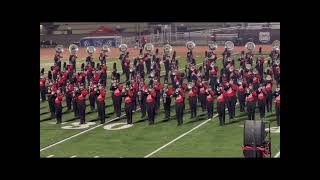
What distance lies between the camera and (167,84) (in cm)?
2980

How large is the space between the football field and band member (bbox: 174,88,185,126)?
0.63 feet

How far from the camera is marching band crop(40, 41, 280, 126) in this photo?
28906mm

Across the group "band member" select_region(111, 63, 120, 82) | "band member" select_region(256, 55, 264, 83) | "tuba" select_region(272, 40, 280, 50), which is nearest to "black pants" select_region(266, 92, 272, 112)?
"band member" select_region(256, 55, 264, 83)

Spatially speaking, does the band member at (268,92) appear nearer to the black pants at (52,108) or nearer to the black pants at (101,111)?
the black pants at (101,111)

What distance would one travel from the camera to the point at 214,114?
29078 millimetres

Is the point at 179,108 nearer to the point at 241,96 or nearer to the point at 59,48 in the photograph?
the point at 241,96

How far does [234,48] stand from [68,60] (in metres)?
5.19

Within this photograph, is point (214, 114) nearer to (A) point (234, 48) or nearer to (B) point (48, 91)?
(A) point (234, 48)

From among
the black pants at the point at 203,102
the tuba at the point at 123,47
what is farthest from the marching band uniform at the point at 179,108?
the tuba at the point at 123,47

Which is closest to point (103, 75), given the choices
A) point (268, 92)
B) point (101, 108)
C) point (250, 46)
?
point (101, 108)

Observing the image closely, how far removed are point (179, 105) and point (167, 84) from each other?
3.38 feet

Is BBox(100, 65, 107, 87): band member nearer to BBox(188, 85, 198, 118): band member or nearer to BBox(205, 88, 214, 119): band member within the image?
BBox(188, 85, 198, 118): band member

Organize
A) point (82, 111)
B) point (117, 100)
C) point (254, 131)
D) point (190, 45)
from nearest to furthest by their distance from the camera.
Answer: point (254, 131) < point (82, 111) < point (117, 100) < point (190, 45)
